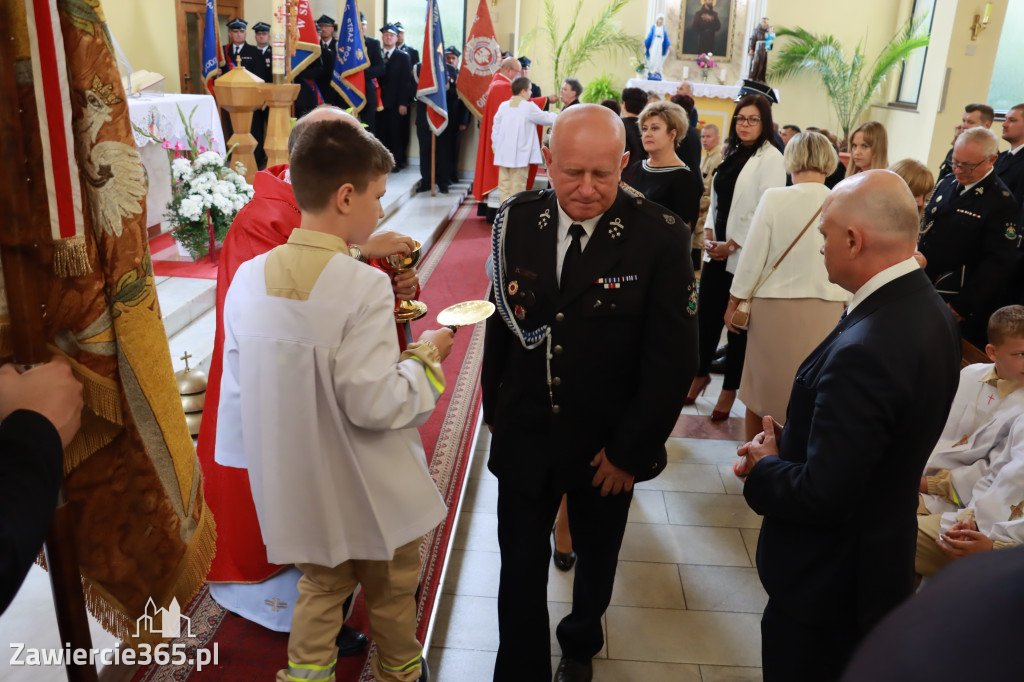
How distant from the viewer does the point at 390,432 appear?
1881mm

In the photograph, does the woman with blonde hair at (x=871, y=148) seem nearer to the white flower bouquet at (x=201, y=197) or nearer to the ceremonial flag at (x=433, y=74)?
the white flower bouquet at (x=201, y=197)

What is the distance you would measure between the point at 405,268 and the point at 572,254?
1.42ft

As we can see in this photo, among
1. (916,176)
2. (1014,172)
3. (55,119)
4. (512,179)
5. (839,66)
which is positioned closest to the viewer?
(55,119)

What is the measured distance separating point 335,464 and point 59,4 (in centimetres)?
106

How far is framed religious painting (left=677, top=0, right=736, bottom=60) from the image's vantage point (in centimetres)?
1232

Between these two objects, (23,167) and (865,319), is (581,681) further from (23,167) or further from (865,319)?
(23,167)

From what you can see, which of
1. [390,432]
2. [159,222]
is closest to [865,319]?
[390,432]

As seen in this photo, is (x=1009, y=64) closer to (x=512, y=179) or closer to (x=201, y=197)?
(x=512, y=179)

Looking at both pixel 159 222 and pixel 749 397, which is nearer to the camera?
pixel 749 397

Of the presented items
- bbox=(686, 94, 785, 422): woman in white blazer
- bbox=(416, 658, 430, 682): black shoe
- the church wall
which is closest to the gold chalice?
bbox=(416, 658, 430, 682): black shoe

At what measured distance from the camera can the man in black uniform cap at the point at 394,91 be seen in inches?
418

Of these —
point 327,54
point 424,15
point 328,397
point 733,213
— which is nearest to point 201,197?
point 733,213

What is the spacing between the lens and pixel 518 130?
8.30 metres

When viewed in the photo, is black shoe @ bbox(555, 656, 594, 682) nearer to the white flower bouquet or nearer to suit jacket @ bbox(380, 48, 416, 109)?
the white flower bouquet
